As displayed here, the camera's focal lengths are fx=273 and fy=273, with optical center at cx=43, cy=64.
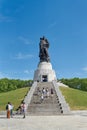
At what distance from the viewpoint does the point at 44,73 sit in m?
54.0

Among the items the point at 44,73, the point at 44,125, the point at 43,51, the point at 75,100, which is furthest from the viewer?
the point at 43,51

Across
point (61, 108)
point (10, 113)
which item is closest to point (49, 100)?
point (61, 108)

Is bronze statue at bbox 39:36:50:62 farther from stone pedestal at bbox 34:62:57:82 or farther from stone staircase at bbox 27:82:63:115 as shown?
stone staircase at bbox 27:82:63:115

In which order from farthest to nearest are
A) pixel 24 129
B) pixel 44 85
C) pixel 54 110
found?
pixel 44 85, pixel 54 110, pixel 24 129

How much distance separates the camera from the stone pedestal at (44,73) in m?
53.7

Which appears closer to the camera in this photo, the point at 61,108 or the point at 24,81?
the point at 61,108

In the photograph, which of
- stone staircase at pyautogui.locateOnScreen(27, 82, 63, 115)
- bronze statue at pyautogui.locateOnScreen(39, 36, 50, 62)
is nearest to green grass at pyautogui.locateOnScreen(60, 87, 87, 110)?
stone staircase at pyautogui.locateOnScreen(27, 82, 63, 115)

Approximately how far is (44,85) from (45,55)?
13.6 metres

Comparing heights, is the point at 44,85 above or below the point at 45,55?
below

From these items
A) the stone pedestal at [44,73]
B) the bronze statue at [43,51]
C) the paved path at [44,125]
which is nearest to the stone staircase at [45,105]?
the paved path at [44,125]

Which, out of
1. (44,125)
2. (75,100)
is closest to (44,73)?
(75,100)

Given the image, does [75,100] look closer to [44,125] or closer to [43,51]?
[43,51]

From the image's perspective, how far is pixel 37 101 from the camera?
35.2 meters

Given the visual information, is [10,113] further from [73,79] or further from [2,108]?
[73,79]
